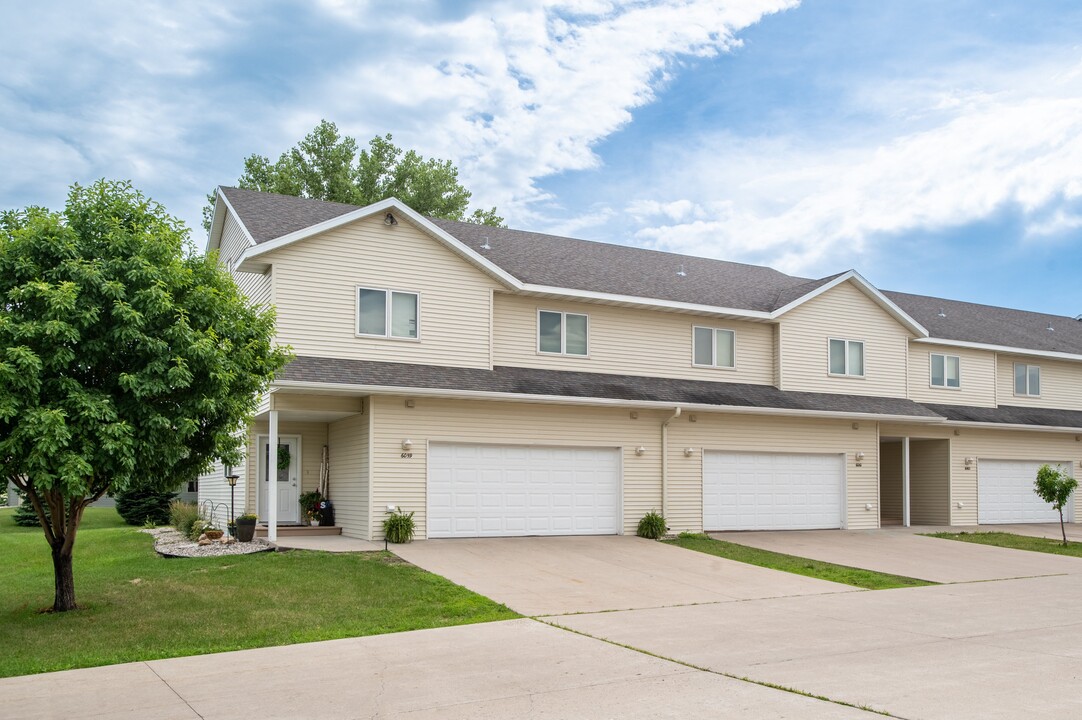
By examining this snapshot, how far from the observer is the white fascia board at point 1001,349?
28.0 m

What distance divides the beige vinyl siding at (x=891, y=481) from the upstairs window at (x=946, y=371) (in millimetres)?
2375

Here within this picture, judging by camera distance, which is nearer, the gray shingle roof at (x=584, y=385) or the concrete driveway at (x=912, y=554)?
the concrete driveway at (x=912, y=554)

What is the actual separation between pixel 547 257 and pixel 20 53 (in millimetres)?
12556

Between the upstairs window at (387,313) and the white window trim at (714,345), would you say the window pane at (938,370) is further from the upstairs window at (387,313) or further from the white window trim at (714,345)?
the upstairs window at (387,313)

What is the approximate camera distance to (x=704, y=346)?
954 inches

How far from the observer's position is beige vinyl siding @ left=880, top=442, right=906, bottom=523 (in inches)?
1158

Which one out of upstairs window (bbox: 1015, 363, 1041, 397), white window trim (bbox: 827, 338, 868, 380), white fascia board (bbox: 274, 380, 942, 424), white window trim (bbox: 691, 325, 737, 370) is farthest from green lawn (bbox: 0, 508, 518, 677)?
upstairs window (bbox: 1015, 363, 1041, 397)

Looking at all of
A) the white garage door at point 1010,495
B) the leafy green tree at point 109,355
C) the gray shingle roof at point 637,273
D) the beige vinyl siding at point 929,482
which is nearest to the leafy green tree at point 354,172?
the gray shingle roof at point 637,273

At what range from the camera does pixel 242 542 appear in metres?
18.1

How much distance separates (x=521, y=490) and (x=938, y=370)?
50.8 feet

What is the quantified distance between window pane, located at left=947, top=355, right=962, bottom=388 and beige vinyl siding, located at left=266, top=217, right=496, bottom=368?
16.1 metres

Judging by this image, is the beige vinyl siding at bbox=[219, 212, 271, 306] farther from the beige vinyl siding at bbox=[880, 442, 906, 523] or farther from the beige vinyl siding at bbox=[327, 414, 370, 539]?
the beige vinyl siding at bbox=[880, 442, 906, 523]

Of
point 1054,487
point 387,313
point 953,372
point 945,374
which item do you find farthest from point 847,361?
point 387,313

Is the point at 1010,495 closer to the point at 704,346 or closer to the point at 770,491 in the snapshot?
the point at 770,491
